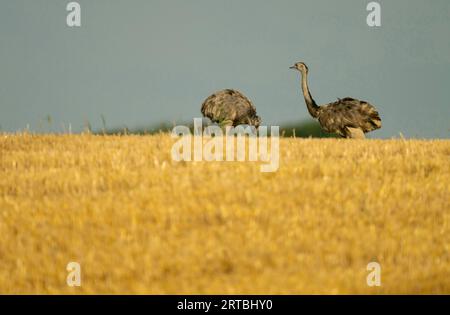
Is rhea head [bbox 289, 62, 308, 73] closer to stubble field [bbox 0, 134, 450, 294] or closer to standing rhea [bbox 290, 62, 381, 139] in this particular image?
standing rhea [bbox 290, 62, 381, 139]

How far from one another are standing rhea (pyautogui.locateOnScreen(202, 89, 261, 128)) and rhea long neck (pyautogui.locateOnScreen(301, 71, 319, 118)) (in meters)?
2.34

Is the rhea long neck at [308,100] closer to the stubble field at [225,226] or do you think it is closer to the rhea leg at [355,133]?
the rhea leg at [355,133]

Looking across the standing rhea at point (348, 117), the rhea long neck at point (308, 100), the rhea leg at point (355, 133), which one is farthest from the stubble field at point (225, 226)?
the rhea long neck at point (308, 100)

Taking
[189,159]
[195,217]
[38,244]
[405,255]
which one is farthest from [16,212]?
Answer: [405,255]

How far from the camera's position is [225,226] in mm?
8422

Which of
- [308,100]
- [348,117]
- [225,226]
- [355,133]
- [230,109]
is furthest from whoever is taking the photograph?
[230,109]

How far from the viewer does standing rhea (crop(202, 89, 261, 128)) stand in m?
23.2

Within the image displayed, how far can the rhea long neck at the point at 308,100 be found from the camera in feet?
72.2

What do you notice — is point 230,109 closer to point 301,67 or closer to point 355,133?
point 301,67

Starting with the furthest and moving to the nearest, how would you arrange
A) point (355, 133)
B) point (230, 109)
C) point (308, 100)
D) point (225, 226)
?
1. point (230, 109)
2. point (308, 100)
3. point (355, 133)
4. point (225, 226)

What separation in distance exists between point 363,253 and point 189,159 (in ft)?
17.9

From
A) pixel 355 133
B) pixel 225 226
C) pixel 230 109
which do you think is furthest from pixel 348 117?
pixel 225 226

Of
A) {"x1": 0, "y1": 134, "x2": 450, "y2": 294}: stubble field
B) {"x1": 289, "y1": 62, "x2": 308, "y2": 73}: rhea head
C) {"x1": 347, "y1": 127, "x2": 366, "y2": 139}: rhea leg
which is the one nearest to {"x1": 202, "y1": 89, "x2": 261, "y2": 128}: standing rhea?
{"x1": 289, "y1": 62, "x2": 308, "y2": 73}: rhea head

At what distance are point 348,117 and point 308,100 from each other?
1868 millimetres
